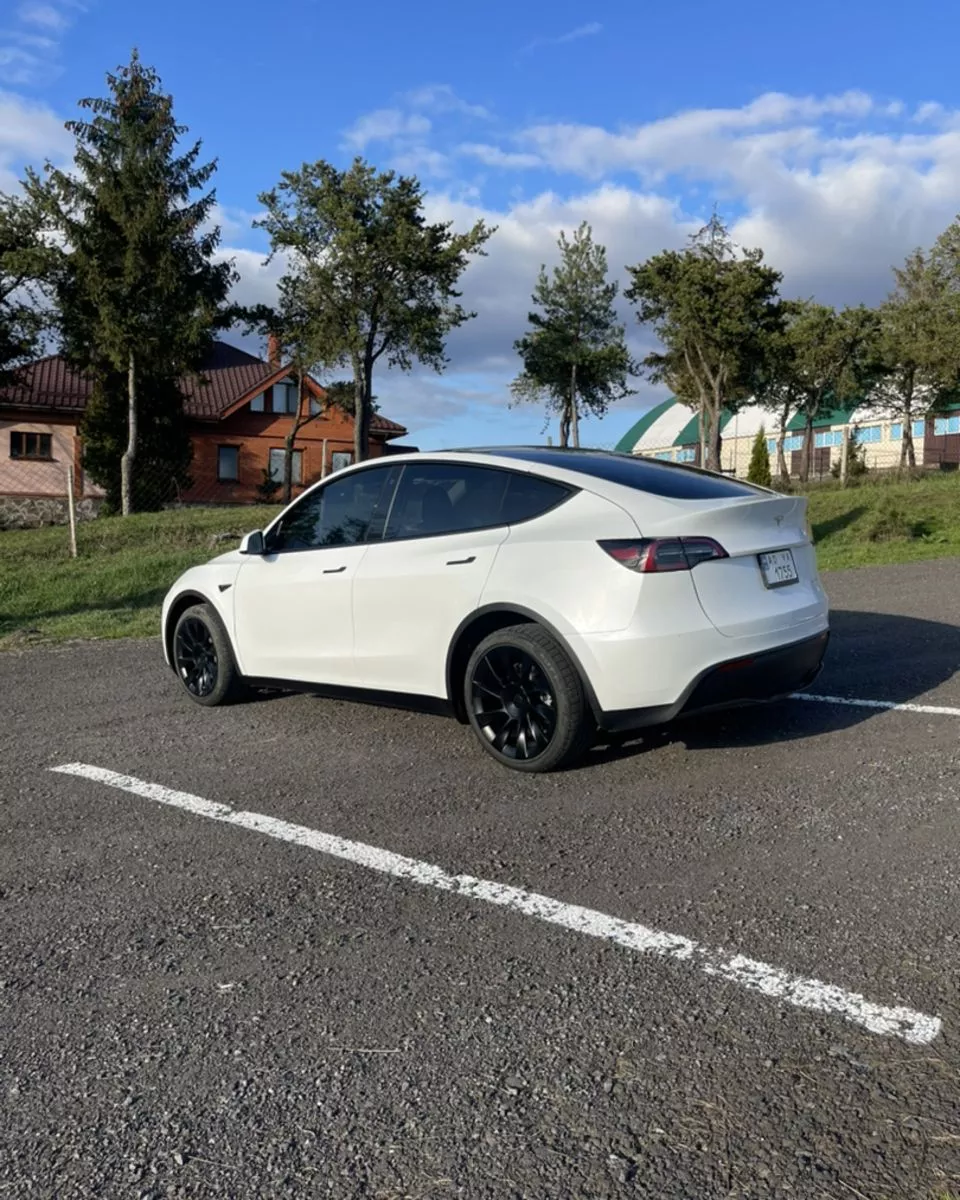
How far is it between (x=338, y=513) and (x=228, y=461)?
128 feet

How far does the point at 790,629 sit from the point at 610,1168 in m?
3.30

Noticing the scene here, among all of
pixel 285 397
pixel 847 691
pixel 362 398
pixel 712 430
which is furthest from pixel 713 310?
pixel 847 691

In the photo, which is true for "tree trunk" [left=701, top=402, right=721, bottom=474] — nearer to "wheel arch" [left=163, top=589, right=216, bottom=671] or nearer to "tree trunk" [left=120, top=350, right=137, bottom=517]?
"tree trunk" [left=120, top=350, right=137, bottom=517]

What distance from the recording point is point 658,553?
14.9 ft

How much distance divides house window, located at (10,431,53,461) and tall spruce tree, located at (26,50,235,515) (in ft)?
33.2

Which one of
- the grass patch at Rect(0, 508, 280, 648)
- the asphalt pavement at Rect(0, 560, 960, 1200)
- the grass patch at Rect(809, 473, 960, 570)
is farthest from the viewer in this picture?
the grass patch at Rect(809, 473, 960, 570)

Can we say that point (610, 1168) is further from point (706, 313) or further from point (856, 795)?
point (706, 313)

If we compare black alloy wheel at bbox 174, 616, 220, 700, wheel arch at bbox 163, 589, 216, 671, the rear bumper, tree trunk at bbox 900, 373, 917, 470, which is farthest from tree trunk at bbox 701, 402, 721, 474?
the rear bumper

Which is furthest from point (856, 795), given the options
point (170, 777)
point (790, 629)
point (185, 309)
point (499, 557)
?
point (185, 309)

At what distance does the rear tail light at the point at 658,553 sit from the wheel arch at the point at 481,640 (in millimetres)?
448

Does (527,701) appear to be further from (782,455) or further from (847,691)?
(782,455)

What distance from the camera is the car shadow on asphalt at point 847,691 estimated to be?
5309mm

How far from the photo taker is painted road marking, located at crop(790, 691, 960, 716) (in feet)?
18.8

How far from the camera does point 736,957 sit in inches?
114
